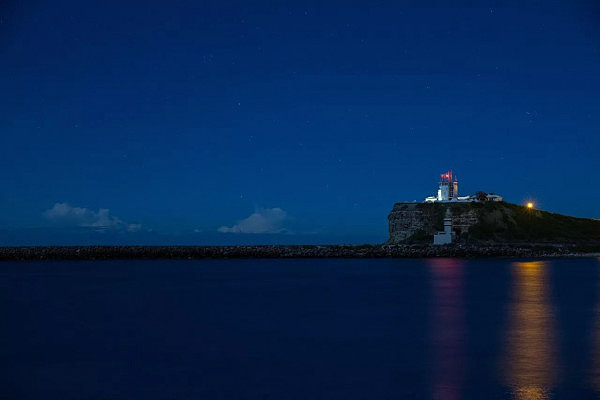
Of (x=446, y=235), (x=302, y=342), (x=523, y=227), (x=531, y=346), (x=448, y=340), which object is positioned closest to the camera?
(x=531, y=346)

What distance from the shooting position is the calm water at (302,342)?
A: 15.4 meters

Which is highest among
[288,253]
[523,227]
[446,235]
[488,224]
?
[488,224]

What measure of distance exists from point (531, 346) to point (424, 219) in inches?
3540

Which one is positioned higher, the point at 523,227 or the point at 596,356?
the point at 523,227

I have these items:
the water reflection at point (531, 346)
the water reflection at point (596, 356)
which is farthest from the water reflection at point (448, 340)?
the water reflection at point (596, 356)

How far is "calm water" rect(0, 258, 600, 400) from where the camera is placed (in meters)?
15.4

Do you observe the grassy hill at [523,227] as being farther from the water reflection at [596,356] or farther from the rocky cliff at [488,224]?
the water reflection at [596,356]

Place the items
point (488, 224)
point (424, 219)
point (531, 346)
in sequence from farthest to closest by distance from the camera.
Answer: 1. point (424, 219)
2. point (488, 224)
3. point (531, 346)

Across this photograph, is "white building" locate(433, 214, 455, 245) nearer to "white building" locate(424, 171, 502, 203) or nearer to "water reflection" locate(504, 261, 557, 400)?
"white building" locate(424, 171, 502, 203)

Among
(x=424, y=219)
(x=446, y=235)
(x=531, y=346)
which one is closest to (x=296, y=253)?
(x=424, y=219)

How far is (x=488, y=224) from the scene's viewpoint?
348ft

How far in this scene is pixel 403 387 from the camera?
610 inches

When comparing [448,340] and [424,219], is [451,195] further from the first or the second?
[448,340]

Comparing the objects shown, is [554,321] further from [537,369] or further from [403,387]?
[403,387]
